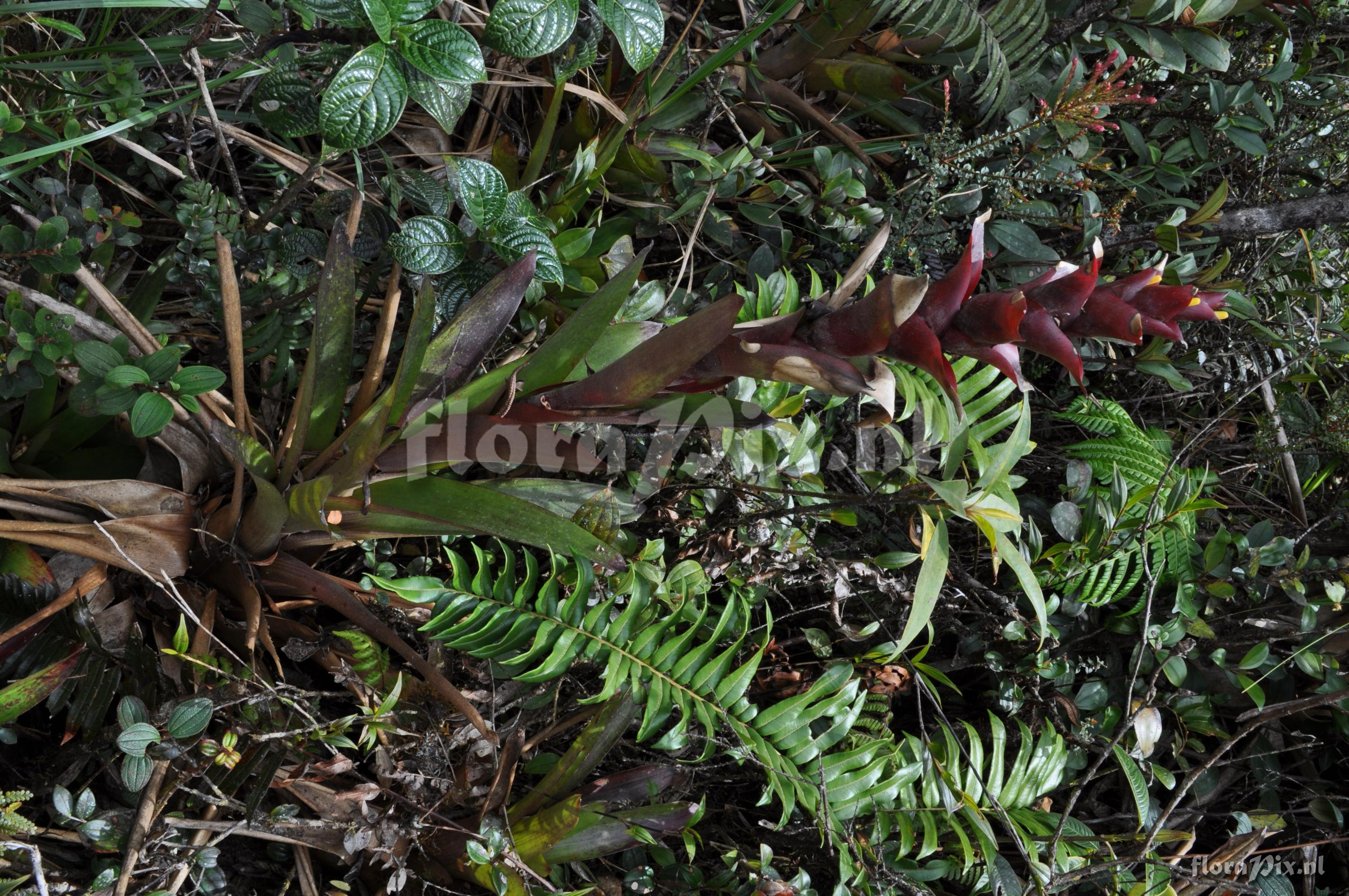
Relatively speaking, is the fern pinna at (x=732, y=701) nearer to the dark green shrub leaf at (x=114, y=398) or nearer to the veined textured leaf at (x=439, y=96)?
the dark green shrub leaf at (x=114, y=398)

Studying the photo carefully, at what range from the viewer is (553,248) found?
1226 millimetres

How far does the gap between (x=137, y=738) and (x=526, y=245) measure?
2.54 ft

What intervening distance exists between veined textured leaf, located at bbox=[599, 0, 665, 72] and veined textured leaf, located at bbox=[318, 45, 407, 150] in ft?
0.93

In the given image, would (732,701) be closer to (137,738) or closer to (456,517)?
(456,517)

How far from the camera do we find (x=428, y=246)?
3.92 feet

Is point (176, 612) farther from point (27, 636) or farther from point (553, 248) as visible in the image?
point (553, 248)

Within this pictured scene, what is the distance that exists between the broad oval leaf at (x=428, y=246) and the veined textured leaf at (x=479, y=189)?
0.05 m

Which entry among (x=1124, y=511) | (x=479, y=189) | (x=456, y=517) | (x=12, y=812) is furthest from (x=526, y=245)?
(x=1124, y=511)

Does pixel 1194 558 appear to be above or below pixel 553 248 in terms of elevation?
below

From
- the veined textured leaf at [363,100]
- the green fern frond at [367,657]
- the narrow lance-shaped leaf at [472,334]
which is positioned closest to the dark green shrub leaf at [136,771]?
the green fern frond at [367,657]

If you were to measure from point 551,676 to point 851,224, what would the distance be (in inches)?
39.6

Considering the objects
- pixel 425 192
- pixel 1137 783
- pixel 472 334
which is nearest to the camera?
pixel 472 334

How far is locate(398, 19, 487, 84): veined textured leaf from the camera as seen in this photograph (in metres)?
1.04

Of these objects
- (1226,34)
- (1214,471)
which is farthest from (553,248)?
(1226,34)
